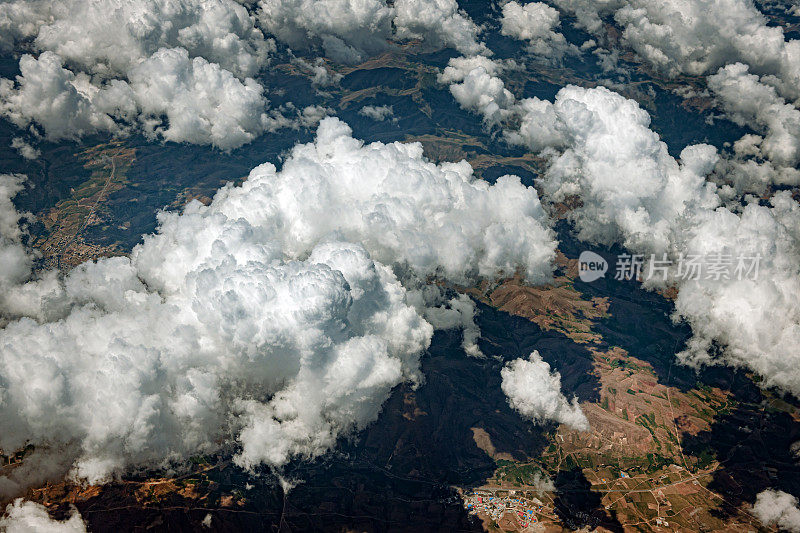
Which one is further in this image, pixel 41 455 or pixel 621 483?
pixel 621 483

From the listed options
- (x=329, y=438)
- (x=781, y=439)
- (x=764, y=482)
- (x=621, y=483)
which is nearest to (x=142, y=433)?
(x=329, y=438)

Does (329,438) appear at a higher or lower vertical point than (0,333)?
lower

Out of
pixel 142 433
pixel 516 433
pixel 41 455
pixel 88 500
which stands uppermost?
pixel 142 433

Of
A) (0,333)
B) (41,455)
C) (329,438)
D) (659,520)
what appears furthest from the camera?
(329,438)

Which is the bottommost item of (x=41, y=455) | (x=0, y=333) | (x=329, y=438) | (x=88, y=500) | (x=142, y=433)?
(x=329, y=438)

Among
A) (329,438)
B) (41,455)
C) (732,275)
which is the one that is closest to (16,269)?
(41,455)

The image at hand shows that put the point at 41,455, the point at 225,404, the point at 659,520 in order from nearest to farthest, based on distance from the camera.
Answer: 1. the point at 41,455
2. the point at 225,404
3. the point at 659,520

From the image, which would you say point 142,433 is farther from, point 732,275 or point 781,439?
point 781,439

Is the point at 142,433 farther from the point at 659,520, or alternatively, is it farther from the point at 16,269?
the point at 659,520

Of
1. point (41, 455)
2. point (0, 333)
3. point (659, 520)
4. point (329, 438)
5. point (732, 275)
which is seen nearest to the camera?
point (0, 333)
